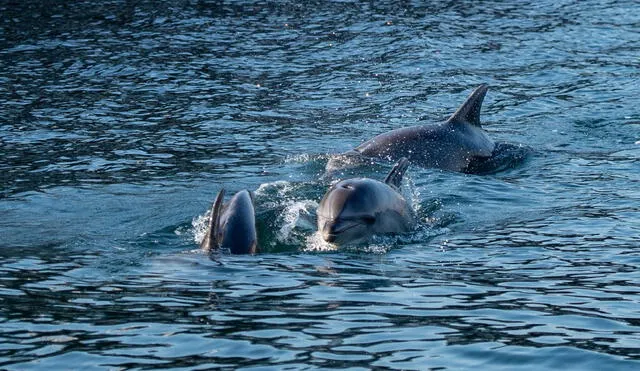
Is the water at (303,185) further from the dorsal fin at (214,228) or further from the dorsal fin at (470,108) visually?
the dorsal fin at (470,108)

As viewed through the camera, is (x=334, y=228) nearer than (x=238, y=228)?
No

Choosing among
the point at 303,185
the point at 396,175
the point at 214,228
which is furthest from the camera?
the point at 303,185

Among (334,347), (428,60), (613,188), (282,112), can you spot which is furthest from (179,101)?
(334,347)

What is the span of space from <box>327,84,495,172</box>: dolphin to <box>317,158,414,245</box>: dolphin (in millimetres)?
3465

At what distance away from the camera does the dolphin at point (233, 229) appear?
Result: 38.5ft

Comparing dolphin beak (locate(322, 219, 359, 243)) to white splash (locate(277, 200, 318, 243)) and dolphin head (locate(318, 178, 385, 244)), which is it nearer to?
dolphin head (locate(318, 178, 385, 244))

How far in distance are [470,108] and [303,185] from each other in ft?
12.2

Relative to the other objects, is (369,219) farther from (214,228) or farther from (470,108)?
(470,108)

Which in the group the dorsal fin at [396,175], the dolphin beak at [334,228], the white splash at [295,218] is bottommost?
the white splash at [295,218]

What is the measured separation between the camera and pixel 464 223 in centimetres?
1374

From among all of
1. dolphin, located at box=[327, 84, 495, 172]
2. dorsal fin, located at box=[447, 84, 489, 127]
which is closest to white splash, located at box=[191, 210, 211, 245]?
dolphin, located at box=[327, 84, 495, 172]

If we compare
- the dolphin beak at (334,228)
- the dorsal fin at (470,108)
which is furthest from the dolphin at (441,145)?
the dolphin beak at (334,228)

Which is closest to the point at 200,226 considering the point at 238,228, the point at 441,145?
the point at 238,228

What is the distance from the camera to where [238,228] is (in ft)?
39.1
